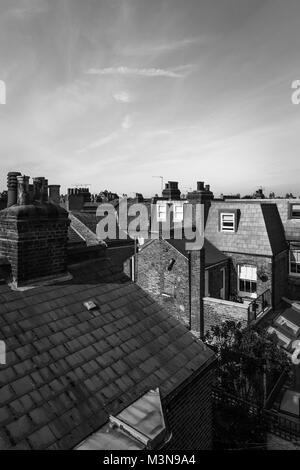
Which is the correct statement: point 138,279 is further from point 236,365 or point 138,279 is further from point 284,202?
point 284,202

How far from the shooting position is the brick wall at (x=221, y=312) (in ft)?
55.0

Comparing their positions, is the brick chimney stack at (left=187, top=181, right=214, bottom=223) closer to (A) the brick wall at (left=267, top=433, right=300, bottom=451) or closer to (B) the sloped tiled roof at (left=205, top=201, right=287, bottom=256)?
(B) the sloped tiled roof at (left=205, top=201, right=287, bottom=256)

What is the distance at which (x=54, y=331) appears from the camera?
6465 mm

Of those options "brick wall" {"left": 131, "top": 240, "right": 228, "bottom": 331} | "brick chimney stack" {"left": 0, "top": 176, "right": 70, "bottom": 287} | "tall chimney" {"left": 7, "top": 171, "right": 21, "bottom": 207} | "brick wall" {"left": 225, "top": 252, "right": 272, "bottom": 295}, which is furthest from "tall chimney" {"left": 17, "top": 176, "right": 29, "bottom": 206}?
"brick wall" {"left": 225, "top": 252, "right": 272, "bottom": 295}

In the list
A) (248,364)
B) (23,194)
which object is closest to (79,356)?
(23,194)

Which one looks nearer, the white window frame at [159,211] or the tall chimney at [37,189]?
the tall chimney at [37,189]

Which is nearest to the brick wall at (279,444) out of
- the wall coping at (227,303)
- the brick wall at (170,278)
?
the wall coping at (227,303)

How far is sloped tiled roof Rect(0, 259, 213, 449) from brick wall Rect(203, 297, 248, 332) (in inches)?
364

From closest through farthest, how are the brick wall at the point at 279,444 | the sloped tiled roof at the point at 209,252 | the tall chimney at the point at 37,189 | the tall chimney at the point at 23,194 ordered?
the tall chimney at the point at 23,194, the tall chimney at the point at 37,189, the brick wall at the point at 279,444, the sloped tiled roof at the point at 209,252

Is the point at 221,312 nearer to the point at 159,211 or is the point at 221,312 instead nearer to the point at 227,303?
the point at 227,303

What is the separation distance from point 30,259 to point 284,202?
811 inches

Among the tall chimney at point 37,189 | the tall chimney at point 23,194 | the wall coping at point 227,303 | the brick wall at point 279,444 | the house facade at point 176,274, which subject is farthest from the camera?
the house facade at point 176,274

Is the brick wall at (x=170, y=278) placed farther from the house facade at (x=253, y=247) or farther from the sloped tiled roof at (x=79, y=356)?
the sloped tiled roof at (x=79, y=356)
